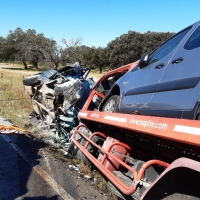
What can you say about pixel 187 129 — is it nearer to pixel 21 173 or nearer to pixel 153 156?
pixel 153 156

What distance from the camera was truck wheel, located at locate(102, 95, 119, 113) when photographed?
17.2 ft

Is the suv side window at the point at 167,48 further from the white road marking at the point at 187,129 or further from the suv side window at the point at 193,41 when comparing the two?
the white road marking at the point at 187,129

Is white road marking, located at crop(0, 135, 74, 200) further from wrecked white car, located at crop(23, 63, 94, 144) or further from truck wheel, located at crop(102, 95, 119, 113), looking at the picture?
wrecked white car, located at crop(23, 63, 94, 144)

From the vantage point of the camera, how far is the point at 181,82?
321 centimetres

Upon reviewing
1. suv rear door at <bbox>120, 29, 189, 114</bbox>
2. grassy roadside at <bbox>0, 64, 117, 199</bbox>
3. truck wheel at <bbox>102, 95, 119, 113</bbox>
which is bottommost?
grassy roadside at <bbox>0, 64, 117, 199</bbox>

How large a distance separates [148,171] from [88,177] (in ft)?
8.13

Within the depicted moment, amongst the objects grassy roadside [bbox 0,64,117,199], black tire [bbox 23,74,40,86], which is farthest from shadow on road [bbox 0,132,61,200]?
black tire [bbox 23,74,40,86]

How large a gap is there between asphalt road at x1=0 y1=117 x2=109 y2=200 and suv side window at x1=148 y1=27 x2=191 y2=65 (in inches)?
92.1

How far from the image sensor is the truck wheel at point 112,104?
207 inches

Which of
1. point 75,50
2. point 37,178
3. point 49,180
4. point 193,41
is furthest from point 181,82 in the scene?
point 75,50

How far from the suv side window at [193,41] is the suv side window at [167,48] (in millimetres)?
295

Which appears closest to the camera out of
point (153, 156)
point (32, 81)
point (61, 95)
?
point (153, 156)

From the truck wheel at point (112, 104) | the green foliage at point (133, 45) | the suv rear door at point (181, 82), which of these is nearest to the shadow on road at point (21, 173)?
the truck wheel at point (112, 104)

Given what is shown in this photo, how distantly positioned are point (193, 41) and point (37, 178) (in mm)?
3319
